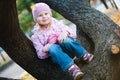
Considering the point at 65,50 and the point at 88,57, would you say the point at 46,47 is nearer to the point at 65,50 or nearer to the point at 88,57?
the point at 65,50

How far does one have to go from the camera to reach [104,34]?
363 centimetres

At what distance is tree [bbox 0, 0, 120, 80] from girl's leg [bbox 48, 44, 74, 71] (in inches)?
9.2

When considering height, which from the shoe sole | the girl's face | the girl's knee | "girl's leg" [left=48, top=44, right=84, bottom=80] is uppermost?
the girl's face

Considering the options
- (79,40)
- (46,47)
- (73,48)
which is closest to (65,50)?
(73,48)

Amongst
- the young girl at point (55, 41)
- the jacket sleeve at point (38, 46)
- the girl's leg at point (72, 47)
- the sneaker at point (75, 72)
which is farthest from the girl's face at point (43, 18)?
the sneaker at point (75, 72)

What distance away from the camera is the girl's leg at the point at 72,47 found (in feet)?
10.6

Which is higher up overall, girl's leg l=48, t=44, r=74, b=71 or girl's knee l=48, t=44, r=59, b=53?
girl's knee l=48, t=44, r=59, b=53

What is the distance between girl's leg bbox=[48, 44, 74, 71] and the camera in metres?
3.17

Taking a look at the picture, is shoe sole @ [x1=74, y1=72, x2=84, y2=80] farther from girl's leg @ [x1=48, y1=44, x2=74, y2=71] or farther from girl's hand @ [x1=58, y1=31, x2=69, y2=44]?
girl's hand @ [x1=58, y1=31, x2=69, y2=44]

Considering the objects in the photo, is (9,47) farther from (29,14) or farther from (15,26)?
(29,14)

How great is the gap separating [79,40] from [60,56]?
1.07 metres

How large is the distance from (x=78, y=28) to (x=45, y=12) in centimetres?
109

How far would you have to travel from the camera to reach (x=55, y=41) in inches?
128

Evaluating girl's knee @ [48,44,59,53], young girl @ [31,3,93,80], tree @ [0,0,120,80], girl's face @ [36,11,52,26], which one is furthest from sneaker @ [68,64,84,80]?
girl's face @ [36,11,52,26]
